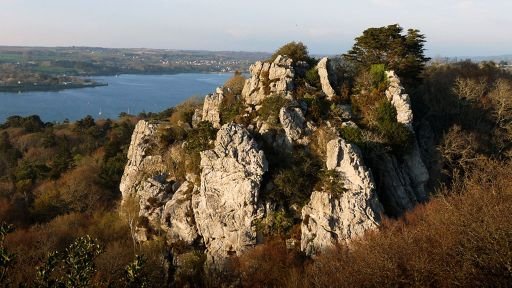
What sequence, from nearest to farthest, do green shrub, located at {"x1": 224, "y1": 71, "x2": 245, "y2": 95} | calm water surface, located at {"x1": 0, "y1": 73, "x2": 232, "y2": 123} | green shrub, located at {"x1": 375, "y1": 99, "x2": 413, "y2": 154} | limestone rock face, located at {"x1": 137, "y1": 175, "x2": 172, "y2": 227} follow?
green shrub, located at {"x1": 375, "y1": 99, "x2": 413, "y2": 154}, limestone rock face, located at {"x1": 137, "y1": 175, "x2": 172, "y2": 227}, green shrub, located at {"x1": 224, "y1": 71, "x2": 245, "y2": 95}, calm water surface, located at {"x1": 0, "y1": 73, "x2": 232, "y2": 123}

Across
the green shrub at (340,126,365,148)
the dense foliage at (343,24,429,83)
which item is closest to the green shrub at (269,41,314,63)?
the dense foliage at (343,24,429,83)

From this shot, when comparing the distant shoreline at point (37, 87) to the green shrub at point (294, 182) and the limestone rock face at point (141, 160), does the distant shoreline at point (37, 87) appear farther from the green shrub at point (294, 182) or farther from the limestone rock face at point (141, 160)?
the green shrub at point (294, 182)

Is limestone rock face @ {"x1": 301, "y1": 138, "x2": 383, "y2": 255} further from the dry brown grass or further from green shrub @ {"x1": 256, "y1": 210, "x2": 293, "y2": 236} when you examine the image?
the dry brown grass

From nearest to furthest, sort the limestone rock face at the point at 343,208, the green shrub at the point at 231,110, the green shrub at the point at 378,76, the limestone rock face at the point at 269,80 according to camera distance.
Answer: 1. the limestone rock face at the point at 343,208
2. the limestone rock face at the point at 269,80
3. the green shrub at the point at 231,110
4. the green shrub at the point at 378,76

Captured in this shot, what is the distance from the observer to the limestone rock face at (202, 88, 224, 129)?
25.0 m

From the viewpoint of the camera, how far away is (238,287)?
18078 mm

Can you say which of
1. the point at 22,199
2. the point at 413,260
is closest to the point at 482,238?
the point at 413,260

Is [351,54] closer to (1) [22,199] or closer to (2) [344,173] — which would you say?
(2) [344,173]

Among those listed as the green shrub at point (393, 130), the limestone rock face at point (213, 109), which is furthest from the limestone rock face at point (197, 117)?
the green shrub at point (393, 130)

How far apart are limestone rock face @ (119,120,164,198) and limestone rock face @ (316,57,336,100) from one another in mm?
9741

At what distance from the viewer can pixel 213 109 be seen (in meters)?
25.6

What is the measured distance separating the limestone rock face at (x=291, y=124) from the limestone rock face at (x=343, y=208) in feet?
7.92

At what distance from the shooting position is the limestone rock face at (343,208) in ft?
62.3

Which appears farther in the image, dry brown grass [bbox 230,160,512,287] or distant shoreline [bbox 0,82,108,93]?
distant shoreline [bbox 0,82,108,93]
